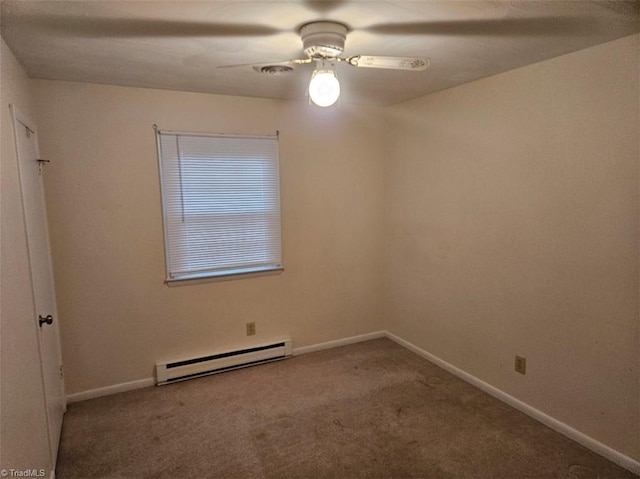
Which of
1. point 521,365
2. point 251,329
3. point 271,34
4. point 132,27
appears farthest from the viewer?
point 251,329

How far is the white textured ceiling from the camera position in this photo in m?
1.61

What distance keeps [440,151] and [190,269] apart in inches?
90.5

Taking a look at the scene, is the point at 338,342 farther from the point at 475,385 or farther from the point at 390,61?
the point at 390,61

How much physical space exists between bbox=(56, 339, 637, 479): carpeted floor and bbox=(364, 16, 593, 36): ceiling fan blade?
7.57 feet

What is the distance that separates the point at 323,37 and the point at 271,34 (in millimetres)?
287

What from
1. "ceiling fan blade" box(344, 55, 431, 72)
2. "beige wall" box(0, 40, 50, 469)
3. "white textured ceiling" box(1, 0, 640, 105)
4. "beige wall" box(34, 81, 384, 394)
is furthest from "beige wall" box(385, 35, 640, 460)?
"beige wall" box(0, 40, 50, 469)

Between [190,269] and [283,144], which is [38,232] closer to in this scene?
[190,269]

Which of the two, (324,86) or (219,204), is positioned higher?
Answer: (324,86)

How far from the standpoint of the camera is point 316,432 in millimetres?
2510

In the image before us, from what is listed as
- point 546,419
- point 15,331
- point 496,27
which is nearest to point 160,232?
point 15,331

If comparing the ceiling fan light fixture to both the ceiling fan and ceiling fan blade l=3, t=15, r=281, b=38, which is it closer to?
the ceiling fan

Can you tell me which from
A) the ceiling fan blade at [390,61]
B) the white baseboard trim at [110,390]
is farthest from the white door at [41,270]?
the ceiling fan blade at [390,61]

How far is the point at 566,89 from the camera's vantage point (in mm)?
Answer: 2291

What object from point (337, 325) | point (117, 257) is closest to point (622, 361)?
point (337, 325)
